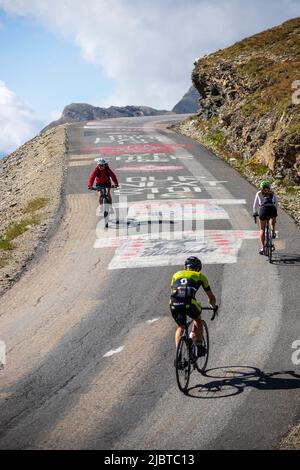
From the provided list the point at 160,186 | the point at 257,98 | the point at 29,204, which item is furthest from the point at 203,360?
the point at 257,98

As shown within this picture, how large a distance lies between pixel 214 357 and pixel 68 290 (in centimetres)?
540

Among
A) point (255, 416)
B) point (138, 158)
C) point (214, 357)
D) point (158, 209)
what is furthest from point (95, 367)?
point (138, 158)

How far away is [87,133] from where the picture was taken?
2051 inches

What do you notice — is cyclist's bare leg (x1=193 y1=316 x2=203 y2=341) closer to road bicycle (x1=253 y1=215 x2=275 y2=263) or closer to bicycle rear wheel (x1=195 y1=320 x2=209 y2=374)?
bicycle rear wheel (x1=195 y1=320 x2=209 y2=374)

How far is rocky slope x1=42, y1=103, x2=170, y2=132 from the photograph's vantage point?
15526 centimetres

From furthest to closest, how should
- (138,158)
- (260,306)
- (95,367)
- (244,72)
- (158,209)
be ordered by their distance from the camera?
(244,72) → (138,158) → (158,209) → (260,306) → (95,367)

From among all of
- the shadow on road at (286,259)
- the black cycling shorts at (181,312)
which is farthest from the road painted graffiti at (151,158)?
the black cycling shorts at (181,312)

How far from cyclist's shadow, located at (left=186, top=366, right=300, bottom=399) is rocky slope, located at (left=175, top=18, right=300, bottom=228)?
12.0 m

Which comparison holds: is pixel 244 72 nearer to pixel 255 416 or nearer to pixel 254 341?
pixel 254 341

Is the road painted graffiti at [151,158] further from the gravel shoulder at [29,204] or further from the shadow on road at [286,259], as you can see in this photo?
the shadow on road at [286,259]

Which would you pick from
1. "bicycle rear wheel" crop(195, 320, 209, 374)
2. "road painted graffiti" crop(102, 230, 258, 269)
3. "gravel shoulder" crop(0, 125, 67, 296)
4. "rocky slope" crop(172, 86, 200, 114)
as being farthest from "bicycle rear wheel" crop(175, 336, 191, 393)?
"rocky slope" crop(172, 86, 200, 114)

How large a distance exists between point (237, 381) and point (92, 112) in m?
161

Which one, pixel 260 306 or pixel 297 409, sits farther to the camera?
pixel 260 306

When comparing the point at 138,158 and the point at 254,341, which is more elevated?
the point at 138,158
